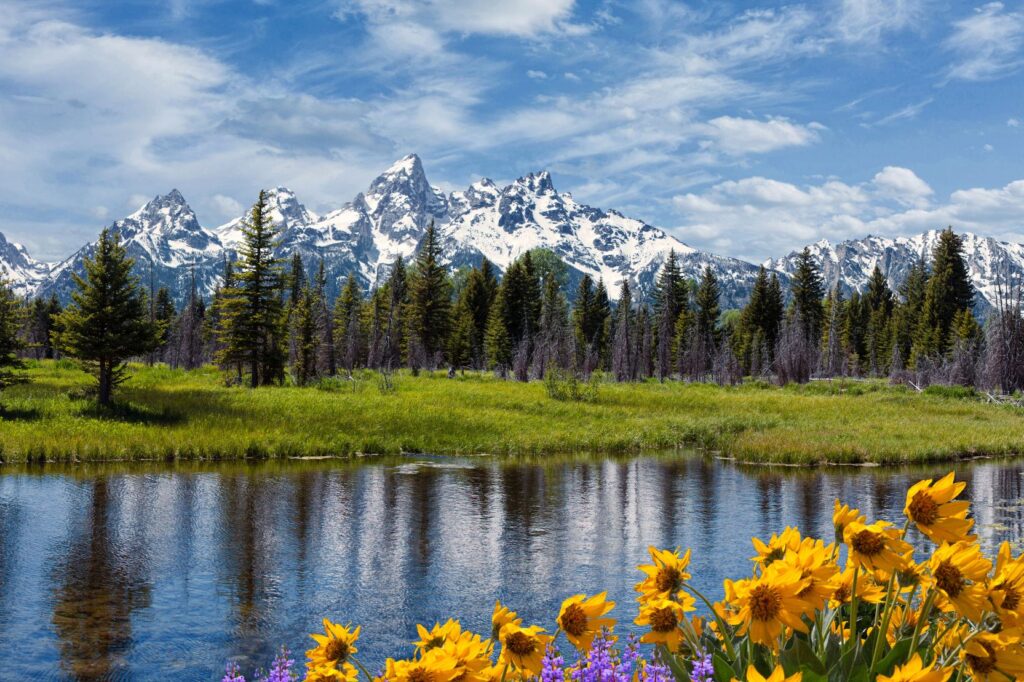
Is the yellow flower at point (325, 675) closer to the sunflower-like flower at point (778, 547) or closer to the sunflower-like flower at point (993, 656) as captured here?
the sunflower-like flower at point (778, 547)

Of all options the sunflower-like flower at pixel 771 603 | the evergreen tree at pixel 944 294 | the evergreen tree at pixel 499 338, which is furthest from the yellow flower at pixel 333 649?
the evergreen tree at pixel 944 294

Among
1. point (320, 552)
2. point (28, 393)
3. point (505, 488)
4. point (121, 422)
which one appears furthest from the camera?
point (28, 393)

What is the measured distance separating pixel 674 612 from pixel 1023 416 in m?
48.3

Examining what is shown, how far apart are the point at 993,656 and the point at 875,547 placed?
1.51 feet

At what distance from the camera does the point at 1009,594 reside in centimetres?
261

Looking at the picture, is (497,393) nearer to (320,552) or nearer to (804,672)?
(320,552)

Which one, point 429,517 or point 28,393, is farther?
point 28,393

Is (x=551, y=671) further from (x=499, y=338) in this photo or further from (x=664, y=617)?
(x=499, y=338)

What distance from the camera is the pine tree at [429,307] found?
7444cm

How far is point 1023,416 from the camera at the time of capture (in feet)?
143

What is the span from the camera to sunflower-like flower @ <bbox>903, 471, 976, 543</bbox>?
260 centimetres

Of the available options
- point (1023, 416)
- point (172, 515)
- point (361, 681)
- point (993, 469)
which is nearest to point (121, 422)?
point (172, 515)

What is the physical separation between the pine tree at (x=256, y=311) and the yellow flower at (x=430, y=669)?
47.6 m

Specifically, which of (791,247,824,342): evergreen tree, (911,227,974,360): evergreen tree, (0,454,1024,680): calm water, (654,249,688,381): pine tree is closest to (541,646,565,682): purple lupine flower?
(0,454,1024,680): calm water
